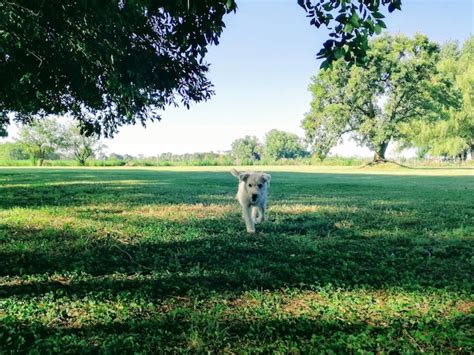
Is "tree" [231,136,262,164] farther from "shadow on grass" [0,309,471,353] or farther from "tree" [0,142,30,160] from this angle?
"shadow on grass" [0,309,471,353]

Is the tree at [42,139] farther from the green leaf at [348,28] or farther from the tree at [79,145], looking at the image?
the green leaf at [348,28]

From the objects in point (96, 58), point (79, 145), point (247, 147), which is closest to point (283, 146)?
point (247, 147)

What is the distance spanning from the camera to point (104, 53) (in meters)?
9.84

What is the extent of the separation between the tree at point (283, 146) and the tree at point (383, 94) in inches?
4631

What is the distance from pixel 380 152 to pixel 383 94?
27.6 feet

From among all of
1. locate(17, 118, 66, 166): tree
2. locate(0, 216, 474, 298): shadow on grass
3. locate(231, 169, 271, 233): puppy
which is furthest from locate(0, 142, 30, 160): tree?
locate(0, 216, 474, 298): shadow on grass

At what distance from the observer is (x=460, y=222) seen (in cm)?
826

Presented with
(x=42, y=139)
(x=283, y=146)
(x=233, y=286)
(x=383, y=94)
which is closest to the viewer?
(x=233, y=286)

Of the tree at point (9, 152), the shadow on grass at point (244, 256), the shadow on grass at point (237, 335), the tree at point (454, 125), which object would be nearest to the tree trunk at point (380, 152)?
the tree at point (454, 125)

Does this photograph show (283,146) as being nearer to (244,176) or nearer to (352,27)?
(244,176)

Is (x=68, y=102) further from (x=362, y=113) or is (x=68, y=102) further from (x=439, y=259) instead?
(x=362, y=113)

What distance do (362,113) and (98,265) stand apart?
179 ft

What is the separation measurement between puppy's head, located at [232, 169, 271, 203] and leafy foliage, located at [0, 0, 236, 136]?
2.62m

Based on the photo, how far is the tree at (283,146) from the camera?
570 feet
